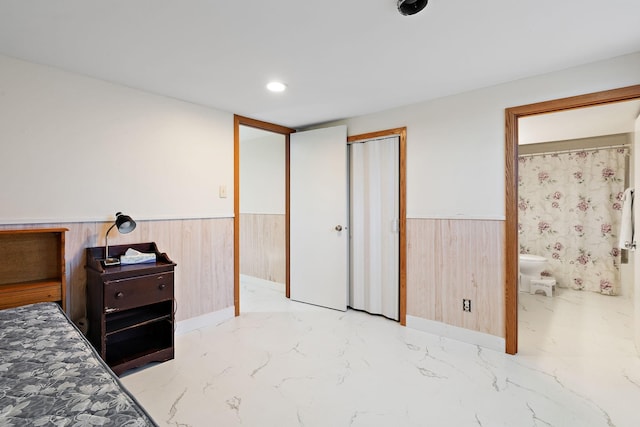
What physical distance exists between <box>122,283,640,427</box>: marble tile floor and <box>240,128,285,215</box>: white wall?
6.18ft

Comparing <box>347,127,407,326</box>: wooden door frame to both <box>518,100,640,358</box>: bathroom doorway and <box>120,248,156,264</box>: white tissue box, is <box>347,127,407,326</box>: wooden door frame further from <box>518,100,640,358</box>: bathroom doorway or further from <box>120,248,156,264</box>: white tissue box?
<box>120,248,156,264</box>: white tissue box

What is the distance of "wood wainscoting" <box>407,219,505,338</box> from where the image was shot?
2.52 meters

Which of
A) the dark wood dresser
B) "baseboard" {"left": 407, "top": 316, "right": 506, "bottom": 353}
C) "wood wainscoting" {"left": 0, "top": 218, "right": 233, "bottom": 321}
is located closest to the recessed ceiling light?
"wood wainscoting" {"left": 0, "top": 218, "right": 233, "bottom": 321}

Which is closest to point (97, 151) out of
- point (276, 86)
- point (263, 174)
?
point (276, 86)

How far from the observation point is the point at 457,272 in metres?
2.71

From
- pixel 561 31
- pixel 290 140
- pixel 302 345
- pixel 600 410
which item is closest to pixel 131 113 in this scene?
pixel 290 140

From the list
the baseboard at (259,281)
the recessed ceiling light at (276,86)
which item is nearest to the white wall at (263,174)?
the baseboard at (259,281)

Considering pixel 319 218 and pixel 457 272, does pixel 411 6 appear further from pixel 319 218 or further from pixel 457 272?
pixel 319 218

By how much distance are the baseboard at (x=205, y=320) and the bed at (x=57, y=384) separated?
1.40 metres

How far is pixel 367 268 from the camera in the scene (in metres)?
3.37

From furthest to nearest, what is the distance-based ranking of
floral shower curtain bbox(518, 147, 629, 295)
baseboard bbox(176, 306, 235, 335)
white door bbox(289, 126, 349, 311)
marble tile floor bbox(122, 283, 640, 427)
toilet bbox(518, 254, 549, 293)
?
toilet bbox(518, 254, 549, 293) → floral shower curtain bbox(518, 147, 629, 295) → white door bbox(289, 126, 349, 311) → baseboard bbox(176, 306, 235, 335) → marble tile floor bbox(122, 283, 640, 427)

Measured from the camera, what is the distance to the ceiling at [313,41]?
151 cm

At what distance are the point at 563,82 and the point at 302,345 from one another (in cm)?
280

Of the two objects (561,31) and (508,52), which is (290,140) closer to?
(508,52)
